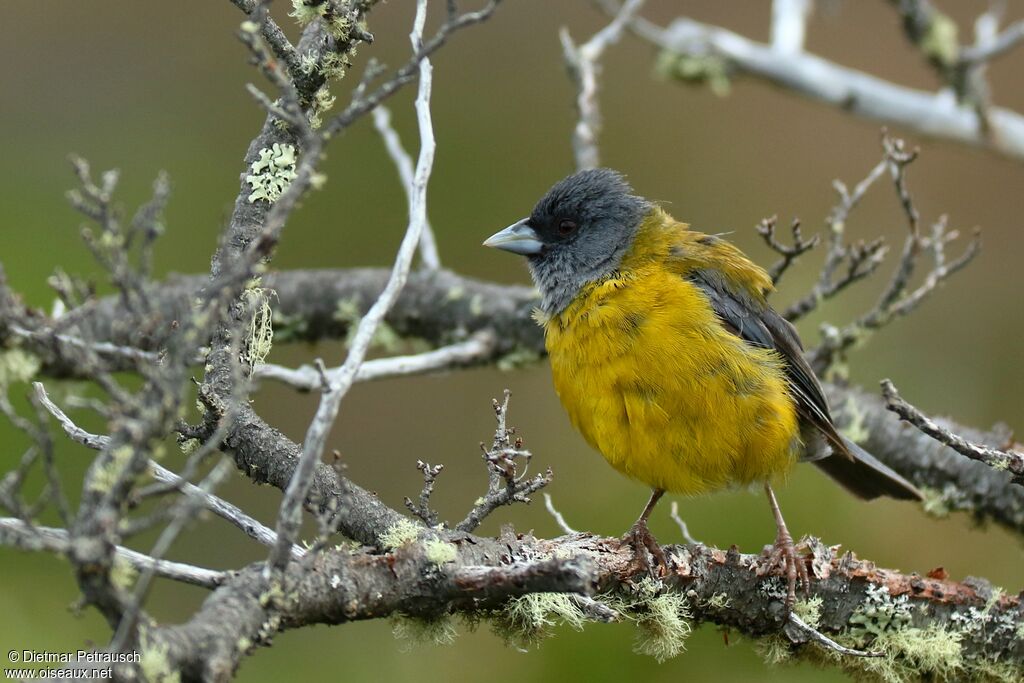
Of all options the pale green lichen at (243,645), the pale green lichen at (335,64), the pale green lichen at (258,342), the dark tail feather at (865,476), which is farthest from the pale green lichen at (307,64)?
the dark tail feather at (865,476)

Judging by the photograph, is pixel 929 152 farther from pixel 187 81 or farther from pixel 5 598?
pixel 5 598

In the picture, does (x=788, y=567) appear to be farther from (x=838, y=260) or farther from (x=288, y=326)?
(x=288, y=326)

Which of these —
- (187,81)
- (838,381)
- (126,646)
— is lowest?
(126,646)

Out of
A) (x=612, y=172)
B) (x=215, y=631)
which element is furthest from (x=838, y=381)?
(x=215, y=631)

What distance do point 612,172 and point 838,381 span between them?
1.33 meters

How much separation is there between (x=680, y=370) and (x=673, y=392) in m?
0.08

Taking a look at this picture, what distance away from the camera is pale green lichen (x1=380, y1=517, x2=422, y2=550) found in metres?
2.71

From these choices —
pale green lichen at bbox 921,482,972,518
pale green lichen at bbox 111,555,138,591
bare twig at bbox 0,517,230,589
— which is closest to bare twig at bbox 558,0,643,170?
pale green lichen at bbox 921,482,972,518

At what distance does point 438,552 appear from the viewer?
264 cm

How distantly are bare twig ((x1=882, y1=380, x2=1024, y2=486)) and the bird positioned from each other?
78 centimetres

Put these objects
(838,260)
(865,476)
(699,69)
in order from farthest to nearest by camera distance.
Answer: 1. (699,69)
2. (838,260)
3. (865,476)

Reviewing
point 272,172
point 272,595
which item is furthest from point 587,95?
point 272,595

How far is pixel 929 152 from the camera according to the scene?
9.68 meters

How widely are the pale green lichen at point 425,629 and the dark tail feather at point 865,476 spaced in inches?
77.9
